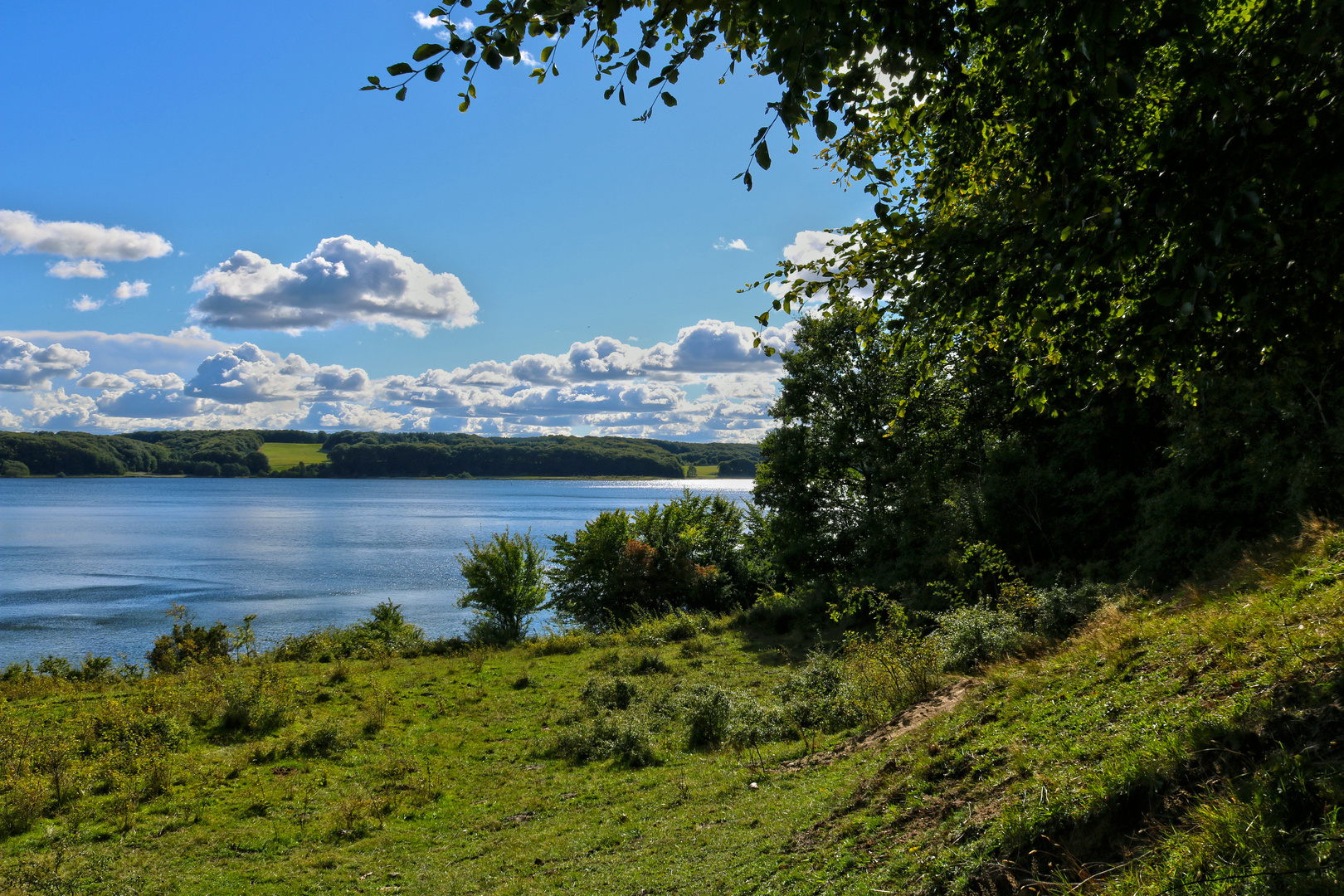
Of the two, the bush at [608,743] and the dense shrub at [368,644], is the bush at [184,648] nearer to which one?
the dense shrub at [368,644]

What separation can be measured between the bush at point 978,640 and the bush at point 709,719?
3.89 metres

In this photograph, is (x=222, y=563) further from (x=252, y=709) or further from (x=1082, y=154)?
(x=1082, y=154)

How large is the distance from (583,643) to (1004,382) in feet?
53.7

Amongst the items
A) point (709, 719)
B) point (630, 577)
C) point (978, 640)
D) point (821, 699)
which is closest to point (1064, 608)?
point (978, 640)

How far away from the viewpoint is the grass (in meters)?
3.71

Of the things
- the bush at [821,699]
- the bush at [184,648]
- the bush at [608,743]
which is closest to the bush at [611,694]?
the bush at [608,743]

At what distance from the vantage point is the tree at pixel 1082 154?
3.05 meters

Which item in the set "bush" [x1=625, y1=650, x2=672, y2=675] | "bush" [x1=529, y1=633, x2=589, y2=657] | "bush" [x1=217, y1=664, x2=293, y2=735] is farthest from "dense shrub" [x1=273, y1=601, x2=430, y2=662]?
"bush" [x1=625, y1=650, x2=672, y2=675]

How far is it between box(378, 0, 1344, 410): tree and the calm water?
112ft

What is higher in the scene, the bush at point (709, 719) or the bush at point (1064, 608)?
the bush at point (1064, 608)

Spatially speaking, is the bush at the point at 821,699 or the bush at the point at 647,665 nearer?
the bush at the point at 821,699

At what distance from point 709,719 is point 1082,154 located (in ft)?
35.6

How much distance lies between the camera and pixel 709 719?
12.4 metres

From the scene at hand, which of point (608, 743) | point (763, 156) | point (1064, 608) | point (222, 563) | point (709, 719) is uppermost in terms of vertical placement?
point (763, 156)
